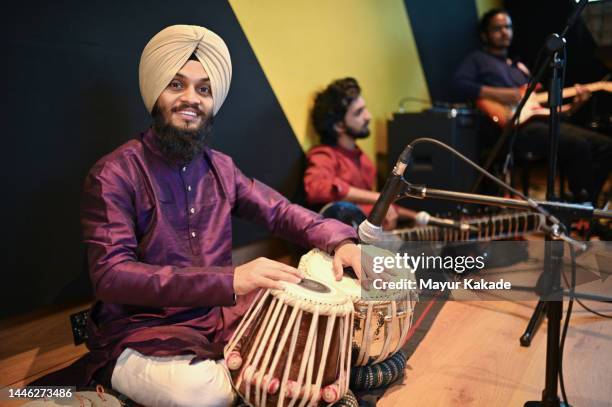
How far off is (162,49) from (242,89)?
1089 mm

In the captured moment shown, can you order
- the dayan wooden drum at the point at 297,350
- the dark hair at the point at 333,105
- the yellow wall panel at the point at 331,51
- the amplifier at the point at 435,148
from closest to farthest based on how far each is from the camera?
the dayan wooden drum at the point at 297,350 < the yellow wall panel at the point at 331,51 < the dark hair at the point at 333,105 < the amplifier at the point at 435,148

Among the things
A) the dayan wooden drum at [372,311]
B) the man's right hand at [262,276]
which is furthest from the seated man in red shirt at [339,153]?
the man's right hand at [262,276]

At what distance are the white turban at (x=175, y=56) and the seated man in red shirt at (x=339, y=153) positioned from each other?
1.33 metres

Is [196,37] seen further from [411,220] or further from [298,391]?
[411,220]

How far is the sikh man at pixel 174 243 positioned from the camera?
1587mm

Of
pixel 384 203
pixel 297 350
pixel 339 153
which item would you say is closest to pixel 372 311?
pixel 297 350

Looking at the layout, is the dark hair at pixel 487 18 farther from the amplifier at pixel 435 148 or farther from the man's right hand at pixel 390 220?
the man's right hand at pixel 390 220

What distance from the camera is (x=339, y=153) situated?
330cm

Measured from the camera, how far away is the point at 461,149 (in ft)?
12.4

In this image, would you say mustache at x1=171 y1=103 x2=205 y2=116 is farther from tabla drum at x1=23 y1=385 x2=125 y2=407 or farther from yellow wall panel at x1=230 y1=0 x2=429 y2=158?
yellow wall panel at x1=230 y1=0 x2=429 y2=158

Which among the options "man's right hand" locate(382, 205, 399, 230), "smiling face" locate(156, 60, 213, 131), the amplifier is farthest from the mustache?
the amplifier

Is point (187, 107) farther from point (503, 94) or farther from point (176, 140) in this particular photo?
point (503, 94)

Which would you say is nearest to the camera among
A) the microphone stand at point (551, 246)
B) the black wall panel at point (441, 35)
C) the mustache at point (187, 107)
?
the microphone stand at point (551, 246)

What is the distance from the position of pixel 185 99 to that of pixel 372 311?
0.91m
